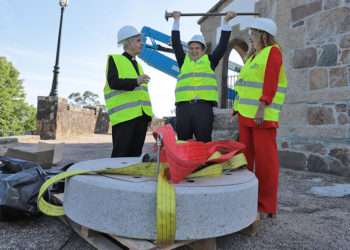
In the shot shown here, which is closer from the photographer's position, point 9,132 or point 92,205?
point 92,205

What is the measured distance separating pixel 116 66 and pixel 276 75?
1.34m

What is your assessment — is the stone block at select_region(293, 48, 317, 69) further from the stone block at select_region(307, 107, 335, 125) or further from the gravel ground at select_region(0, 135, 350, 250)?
the gravel ground at select_region(0, 135, 350, 250)

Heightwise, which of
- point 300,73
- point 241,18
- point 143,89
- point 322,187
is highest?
point 241,18

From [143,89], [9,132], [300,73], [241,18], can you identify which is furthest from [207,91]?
[9,132]

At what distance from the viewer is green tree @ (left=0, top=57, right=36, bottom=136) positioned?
32375mm

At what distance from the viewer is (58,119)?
10352 millimetres

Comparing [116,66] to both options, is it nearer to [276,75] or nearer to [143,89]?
[143,89]

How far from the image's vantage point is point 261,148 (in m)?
2.62

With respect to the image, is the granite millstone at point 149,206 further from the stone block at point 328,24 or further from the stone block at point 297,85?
the stone block at point 328,24

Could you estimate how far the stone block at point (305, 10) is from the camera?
16.0 feet

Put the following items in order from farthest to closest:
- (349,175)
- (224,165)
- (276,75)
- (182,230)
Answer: (349,175) → (276,75) → (224,165) → (182,230)

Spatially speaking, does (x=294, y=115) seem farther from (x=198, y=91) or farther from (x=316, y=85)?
(x=198, y=91)

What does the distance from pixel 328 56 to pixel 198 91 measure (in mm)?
2426

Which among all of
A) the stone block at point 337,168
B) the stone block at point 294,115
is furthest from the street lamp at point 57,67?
the stone block at point 337,168
